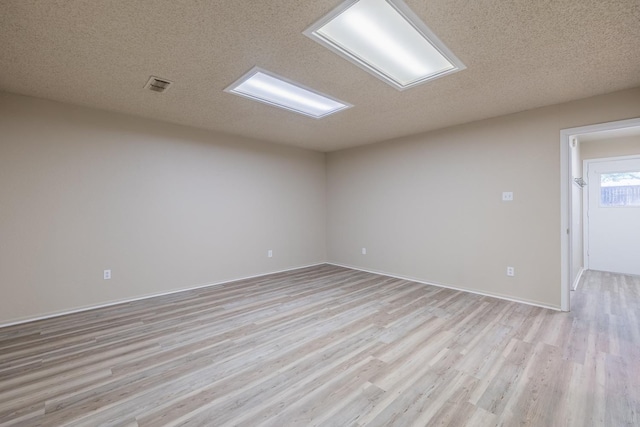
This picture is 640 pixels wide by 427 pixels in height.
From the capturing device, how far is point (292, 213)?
547 cm

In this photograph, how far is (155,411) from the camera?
1.62 meters

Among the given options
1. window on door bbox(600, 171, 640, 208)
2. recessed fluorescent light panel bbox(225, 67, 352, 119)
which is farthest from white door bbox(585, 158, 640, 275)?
recessed fluorescent light panel bbox(225, 67, 352, 119)

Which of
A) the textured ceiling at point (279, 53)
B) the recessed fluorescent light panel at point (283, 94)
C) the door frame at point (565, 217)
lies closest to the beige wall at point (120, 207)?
the textured ceiling at point (279, 53)

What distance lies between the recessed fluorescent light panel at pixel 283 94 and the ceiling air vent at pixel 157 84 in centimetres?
57

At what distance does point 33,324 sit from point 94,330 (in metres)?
0.79

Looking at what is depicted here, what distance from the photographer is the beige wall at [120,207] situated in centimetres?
292

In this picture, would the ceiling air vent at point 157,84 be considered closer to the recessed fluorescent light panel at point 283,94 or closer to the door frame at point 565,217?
the recessed fluorescent light panel at point 283,94

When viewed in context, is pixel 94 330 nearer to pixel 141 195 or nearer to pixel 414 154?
pixel 141 195

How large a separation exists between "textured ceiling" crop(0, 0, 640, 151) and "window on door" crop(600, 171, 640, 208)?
3.22m

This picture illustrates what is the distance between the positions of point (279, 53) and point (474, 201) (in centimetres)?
329

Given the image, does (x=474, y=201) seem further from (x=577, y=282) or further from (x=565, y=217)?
(x=577, y=282)

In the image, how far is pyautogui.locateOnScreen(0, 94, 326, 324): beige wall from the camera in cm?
292

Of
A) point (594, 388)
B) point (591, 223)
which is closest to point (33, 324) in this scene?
point (594, 388)

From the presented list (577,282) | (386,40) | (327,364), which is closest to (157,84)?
(386,40)
